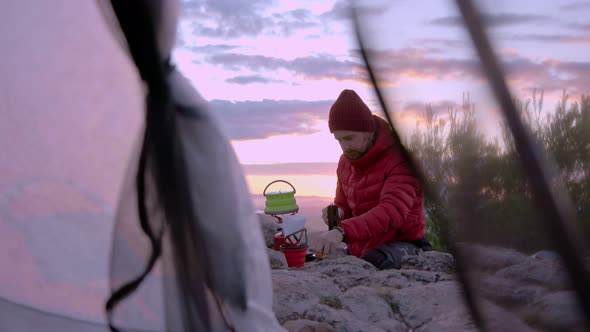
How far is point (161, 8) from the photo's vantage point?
120cm

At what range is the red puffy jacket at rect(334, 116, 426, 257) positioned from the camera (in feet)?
7.32

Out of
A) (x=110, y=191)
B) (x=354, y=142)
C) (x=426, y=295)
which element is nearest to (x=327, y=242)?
(x=354, y=142)

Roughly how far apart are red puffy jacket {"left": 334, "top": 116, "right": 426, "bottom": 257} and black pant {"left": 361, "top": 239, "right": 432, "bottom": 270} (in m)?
0.06

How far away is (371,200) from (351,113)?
0.45m

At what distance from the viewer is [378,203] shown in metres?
2.46

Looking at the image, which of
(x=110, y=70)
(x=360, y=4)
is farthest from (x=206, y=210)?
(x=360, y=4)

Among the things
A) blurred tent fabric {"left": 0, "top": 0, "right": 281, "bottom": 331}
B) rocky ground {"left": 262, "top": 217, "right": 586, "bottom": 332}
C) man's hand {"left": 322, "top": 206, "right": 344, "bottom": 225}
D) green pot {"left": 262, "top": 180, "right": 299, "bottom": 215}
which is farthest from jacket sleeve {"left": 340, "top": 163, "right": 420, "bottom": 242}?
blurred tent fabric {"left": 0, "top": 0, "right": 281, "bottom": 331}

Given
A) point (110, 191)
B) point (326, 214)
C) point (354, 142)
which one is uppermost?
point (354, 142)

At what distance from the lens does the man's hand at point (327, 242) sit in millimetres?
2332

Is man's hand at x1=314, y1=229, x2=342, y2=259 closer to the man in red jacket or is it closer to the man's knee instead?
the man in red jacket

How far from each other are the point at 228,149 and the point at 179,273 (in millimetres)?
257

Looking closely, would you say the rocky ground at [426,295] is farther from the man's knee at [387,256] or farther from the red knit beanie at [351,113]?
the red knit beanie at [351,113]

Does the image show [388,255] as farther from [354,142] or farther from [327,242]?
[354,142]

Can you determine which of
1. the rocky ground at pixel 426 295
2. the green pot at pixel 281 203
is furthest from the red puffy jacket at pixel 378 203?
the green pot at pixel 281 203
